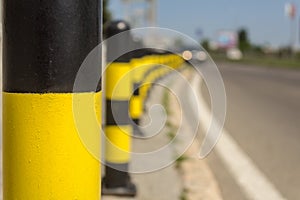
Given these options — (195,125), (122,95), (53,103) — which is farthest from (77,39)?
(195,125)

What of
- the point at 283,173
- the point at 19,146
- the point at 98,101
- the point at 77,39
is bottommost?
the point at 283,173

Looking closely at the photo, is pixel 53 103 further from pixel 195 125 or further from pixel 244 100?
pixel 244 100

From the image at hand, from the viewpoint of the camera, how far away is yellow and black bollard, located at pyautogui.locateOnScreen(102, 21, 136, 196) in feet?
12.4

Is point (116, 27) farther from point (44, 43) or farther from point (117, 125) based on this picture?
point (44, 43)

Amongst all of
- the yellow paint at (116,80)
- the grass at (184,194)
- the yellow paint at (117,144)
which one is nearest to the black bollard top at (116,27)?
the yellow paint at (116,80)

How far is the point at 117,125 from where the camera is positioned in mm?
3775

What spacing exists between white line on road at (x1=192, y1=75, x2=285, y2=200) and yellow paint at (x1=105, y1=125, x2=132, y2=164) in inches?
44.5

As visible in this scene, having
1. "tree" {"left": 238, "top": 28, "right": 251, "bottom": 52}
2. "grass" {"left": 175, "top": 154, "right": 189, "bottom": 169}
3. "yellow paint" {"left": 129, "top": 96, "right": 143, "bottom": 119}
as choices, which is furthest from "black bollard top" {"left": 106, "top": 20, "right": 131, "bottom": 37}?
"tree" {"left": 238, "top": 28, "right": 251, "bottom": 52}

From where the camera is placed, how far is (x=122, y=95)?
3795 mm

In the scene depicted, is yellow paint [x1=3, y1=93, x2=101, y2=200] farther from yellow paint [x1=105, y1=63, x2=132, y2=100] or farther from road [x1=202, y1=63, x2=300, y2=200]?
road [x1=202, y1=63, x2=300, y2=200]

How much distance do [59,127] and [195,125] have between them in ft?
22.5

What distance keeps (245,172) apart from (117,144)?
1788mm

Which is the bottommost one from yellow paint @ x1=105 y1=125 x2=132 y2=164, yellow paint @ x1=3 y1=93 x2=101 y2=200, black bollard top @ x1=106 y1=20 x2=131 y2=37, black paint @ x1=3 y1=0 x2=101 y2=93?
yellow paint @ x1=105 y1=125 x2=132 y2=164

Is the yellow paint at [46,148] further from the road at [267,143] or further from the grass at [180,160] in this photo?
the grass at [180,160]
